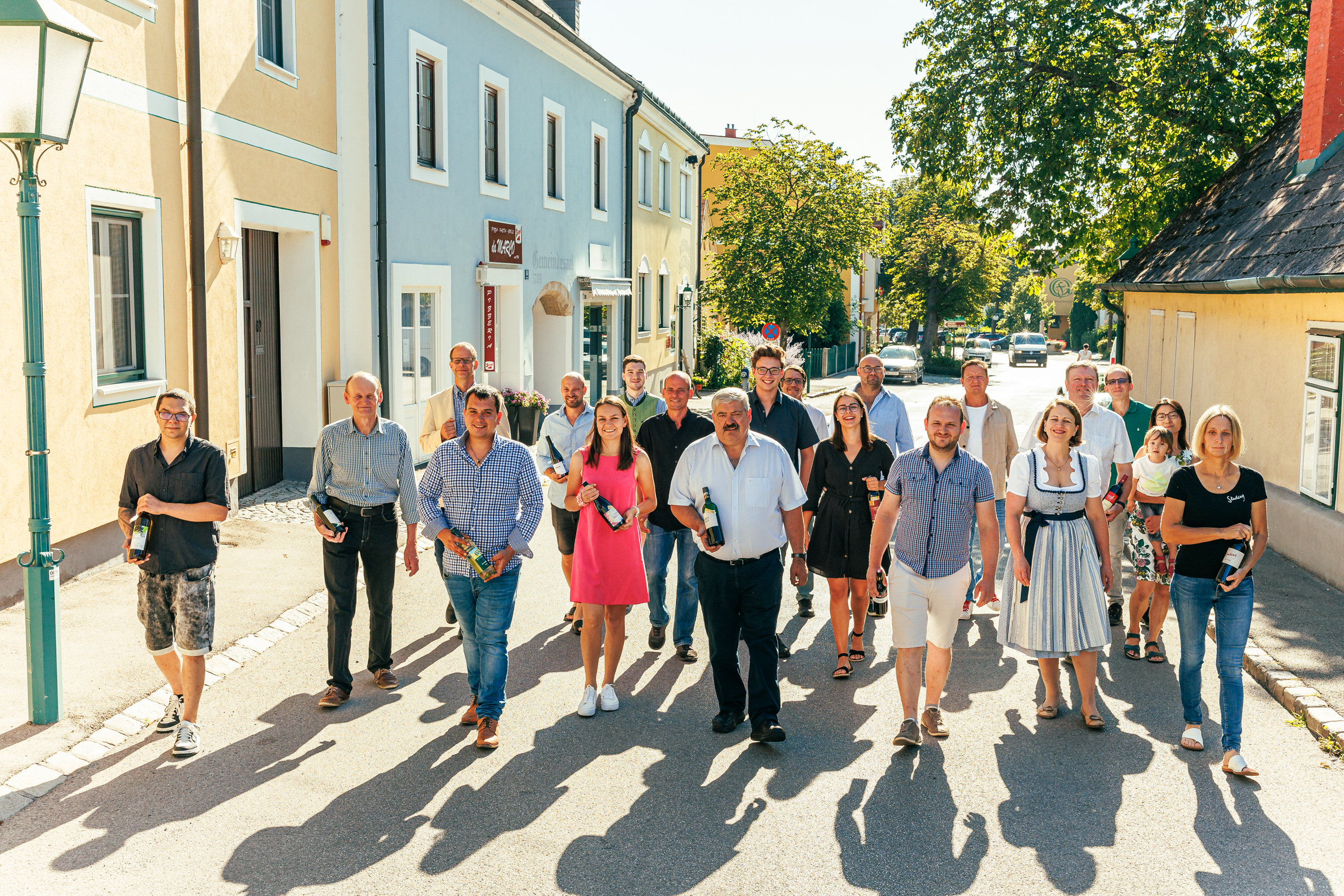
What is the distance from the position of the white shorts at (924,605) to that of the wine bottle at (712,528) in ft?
3.06

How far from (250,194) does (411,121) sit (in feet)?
Answer: 12.3

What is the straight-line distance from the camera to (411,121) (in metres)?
15.1

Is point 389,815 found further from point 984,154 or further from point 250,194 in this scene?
point 984,154

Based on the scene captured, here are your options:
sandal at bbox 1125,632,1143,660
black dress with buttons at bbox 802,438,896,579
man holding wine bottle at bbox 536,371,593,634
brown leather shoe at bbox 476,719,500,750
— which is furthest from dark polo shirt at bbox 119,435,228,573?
sandal at bbox 1125,632,1143,660

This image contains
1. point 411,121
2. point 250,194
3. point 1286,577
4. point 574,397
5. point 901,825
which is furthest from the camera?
point 411,121

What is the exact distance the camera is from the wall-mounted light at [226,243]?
11.2 metres

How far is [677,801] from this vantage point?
17.5 ft

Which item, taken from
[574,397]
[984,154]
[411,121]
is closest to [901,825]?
[574,397]

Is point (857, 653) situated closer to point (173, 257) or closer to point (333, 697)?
point (333, 697)

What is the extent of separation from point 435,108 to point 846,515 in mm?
10861

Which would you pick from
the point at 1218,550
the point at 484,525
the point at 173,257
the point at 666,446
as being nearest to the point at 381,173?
the point at 173,257

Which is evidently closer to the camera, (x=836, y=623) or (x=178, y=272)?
(x=836, y=623)

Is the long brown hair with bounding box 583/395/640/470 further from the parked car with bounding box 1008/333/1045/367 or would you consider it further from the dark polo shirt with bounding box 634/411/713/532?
the parked car with bounding box 1008/333/1045/367

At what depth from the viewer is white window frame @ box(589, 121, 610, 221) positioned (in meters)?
23.7
